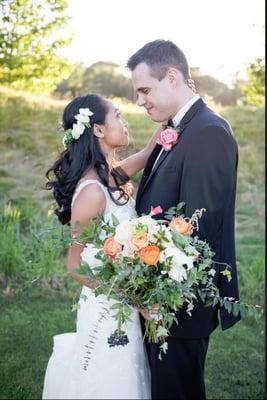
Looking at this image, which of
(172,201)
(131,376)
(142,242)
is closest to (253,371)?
(131,376)

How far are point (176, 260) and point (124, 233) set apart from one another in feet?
0.78

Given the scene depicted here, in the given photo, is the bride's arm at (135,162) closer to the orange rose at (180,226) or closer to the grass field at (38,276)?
the grass field at (38,276)

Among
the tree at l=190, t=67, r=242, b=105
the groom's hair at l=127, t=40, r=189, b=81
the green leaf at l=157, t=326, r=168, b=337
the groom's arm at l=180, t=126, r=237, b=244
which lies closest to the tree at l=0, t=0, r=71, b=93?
Answer: the groom's hair at l=127, t=40, r=189, b=81

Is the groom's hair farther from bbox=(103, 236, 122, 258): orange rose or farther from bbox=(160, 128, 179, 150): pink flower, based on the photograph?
bbox=(103, 236, 122, 258): orange rose

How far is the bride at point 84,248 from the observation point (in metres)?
2.92

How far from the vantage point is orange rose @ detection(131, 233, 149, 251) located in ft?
7.50

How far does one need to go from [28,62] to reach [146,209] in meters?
3.80

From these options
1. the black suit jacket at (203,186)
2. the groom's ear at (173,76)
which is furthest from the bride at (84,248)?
the groom's ear at (173,76)

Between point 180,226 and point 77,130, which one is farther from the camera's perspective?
point 77,130

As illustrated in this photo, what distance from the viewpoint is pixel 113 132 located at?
3158mm

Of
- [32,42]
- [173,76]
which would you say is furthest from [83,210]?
[32,42]

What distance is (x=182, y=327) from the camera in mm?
Result: 2881

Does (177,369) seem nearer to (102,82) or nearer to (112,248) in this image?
(112,248)

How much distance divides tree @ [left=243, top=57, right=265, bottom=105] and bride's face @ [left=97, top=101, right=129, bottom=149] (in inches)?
264
